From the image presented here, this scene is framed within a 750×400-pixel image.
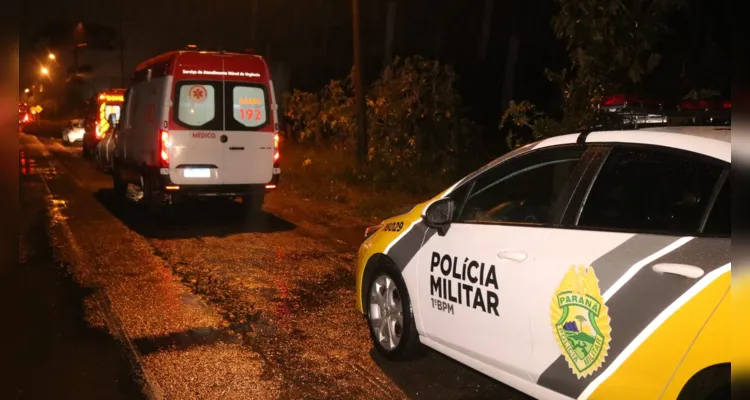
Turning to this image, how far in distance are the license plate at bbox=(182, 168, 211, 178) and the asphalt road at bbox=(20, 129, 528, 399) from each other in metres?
0.76

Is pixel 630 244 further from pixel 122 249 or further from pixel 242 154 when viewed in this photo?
pixel 242 154

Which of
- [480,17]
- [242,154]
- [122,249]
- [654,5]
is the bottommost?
[122,249]

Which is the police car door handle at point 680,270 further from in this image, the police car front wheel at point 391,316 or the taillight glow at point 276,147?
the taillight glow at point 276,147

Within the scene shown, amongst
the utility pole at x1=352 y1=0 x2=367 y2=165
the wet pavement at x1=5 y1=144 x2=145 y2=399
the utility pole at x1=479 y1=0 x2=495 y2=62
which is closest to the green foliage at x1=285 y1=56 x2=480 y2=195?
the utility pole at x1=352 y1=0 x2=367 y2=165

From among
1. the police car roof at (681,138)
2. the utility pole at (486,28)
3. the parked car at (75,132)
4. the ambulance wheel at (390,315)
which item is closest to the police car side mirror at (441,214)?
the ambulance wheel at (390,315)

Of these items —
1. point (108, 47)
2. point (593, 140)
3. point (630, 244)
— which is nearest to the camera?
point (630, 244)

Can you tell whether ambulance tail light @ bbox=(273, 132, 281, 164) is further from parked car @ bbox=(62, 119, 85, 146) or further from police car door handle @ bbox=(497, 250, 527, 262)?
parked car @ bbox=(62, 119, 85, 146)

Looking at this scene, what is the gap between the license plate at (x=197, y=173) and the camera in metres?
11.3

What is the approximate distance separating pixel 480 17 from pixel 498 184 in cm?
2633

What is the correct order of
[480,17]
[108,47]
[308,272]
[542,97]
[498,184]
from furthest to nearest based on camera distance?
1. [108,47]
2. [480,17]
3. [542,97]
4. [308,272]
5. [498,184]

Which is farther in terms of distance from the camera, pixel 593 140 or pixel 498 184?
pixel 498 184

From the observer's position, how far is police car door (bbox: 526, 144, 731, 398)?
10.3 feet

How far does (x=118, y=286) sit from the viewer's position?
24.9 feet

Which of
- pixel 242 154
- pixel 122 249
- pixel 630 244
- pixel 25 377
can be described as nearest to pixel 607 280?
pixel 630 244
